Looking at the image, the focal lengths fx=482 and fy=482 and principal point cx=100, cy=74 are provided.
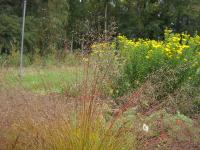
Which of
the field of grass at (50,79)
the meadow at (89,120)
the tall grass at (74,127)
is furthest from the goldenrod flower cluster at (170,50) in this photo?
the tall grass at (74,127)

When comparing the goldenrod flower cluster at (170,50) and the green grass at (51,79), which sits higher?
the goldenrod flower cluster at (170,50)

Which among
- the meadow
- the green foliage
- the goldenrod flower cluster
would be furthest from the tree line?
the meadow

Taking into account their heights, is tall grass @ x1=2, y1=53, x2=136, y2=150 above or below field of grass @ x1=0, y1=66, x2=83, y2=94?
below

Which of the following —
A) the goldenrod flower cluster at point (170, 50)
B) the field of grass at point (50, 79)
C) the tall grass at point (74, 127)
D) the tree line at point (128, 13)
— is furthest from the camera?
the tree line at point (128, 13)

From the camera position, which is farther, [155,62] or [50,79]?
[155,62]

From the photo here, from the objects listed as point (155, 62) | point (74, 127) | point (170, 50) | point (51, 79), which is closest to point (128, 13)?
point (170, 50)

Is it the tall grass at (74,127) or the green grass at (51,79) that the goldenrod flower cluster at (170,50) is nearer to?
the green grass at (51,79)

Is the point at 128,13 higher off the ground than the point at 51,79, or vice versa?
the point at 128,13

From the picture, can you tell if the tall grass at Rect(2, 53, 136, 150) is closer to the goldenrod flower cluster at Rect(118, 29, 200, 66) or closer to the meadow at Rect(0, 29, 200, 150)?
the meadow at Rect(0, 29, 200, 150)

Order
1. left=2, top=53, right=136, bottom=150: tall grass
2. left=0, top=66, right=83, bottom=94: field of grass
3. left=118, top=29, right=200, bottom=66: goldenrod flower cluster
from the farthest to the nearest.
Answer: left=118, top=29, right=200, bottom=66: goldenrod flower cluster, left=0, top=66, right=83, bottom=94: field of grass, left=2, top=53, right=136, bottom=150: tall grass

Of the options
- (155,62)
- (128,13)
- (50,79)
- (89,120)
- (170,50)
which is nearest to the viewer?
(89,120)

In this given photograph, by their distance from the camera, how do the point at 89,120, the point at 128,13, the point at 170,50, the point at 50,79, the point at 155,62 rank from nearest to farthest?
the point at 89,120, the point at 50,79, the point at 155,62, the point at 170,50, the point at 128,13

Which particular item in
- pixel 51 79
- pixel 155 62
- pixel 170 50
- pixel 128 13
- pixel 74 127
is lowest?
pixel 74 127

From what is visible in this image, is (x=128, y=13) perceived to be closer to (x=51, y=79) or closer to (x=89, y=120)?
(x=51, y=79)
